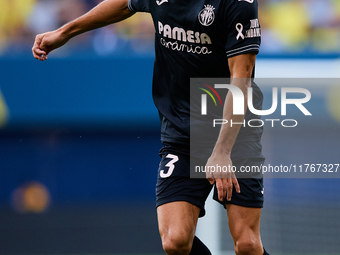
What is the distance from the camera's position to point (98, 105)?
5.90 m

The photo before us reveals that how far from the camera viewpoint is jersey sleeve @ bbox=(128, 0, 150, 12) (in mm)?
3264

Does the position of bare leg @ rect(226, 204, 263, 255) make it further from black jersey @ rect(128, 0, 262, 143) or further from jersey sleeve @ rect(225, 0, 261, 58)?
jersey sleeve @ rect(225, 0, 261, 58)

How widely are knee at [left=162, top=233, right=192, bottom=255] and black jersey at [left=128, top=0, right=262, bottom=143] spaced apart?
0.56 meters

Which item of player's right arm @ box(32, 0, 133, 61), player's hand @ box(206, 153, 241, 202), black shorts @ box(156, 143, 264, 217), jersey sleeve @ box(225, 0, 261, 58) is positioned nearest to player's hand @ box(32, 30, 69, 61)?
player's right arm @ box(32, 0, 133, 61)

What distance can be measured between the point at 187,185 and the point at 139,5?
1.10 meters

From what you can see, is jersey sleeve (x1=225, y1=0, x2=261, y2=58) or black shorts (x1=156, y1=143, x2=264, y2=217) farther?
black shorts (x1=156, y1=143, x2=264, y2=217)

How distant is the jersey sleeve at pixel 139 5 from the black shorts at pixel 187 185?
0.82 metres

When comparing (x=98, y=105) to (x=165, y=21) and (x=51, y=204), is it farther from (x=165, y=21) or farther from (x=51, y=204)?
(x=165, y=21)

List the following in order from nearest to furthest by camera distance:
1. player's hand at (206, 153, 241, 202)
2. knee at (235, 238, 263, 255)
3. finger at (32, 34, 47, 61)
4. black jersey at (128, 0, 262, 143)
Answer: player's hand at (206, 153, 241, 202) → black jersey at (128, 0, 262, 143) → knee at (235, 238, 263, 255) → finger at (32, 34, 47, 61)

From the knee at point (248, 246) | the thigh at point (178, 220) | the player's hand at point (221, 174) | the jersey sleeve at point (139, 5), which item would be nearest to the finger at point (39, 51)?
the jersey sleeve at point (139, 5)

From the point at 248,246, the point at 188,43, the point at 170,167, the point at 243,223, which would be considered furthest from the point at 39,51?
the point at 248,246

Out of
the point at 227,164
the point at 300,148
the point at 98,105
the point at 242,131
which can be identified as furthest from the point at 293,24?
the point at 227,164

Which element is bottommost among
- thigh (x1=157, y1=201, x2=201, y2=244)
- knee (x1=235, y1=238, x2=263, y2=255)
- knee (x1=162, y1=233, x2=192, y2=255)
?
knee (x1=235, y1=238, x2=263, y2=255)

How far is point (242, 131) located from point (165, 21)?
30.3 inches
